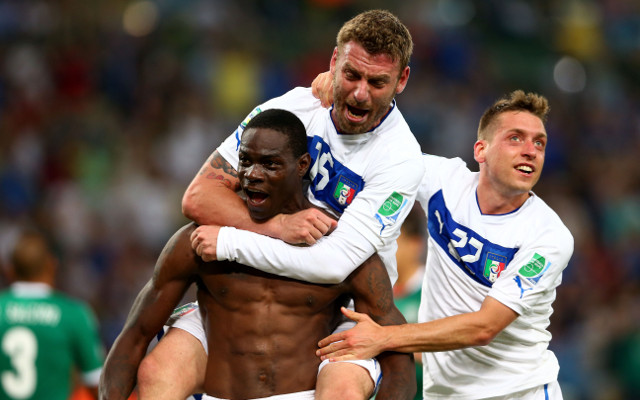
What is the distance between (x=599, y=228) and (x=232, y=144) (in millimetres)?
7850

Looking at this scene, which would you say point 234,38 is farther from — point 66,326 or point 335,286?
point 335,286

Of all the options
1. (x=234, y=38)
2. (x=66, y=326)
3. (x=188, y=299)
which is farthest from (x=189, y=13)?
(x=66, y=326)

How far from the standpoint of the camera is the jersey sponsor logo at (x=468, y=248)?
466 centimetres

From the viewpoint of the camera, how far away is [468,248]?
4719 millimetres

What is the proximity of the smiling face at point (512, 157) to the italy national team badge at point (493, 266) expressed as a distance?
0.31 meters

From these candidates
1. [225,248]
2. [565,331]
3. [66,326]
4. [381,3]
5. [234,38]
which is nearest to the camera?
[225,248]

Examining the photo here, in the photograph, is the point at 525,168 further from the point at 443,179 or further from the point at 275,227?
the point at 275,227

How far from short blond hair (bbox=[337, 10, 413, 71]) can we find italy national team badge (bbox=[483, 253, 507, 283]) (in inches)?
43.2

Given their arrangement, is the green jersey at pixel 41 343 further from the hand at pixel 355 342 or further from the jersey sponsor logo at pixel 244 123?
the hand at pixel 355 342

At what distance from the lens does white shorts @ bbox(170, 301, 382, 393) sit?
408cm

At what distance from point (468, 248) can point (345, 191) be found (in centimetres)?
84

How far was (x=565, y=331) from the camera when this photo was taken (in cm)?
1013

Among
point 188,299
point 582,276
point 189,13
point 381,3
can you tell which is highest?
point 381,3

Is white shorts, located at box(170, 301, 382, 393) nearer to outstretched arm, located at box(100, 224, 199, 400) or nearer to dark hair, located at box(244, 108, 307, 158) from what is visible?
outstretched arm, located at box(100, 224, 199, 400)
